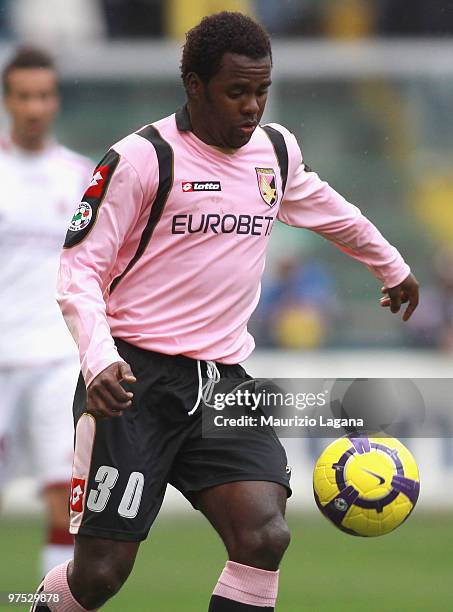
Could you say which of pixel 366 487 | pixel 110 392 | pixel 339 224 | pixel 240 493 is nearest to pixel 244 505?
pixel 240 493

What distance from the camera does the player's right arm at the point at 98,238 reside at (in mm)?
4617

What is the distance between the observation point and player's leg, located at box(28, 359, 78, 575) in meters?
6.83

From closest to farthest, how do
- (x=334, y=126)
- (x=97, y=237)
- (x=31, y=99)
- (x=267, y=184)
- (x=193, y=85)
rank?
(x=97, y=237) → (x=193, y=85) → (x=267, y=184) → (x=31, y=99) → (x=334, y=126)

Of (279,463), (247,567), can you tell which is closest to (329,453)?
(279,463)

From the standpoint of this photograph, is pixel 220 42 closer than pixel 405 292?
Yes

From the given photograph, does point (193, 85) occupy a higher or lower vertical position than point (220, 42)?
lower

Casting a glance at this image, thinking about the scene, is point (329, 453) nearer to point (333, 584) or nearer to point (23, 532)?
point (333, 584)

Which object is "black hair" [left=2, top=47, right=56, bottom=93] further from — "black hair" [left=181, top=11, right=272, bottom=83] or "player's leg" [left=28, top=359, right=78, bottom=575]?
"black hair" [left=181, top=11, right=272, bottom=83]

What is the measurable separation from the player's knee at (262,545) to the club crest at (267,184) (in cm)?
113

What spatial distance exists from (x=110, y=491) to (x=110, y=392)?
0.53 m

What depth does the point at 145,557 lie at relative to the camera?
31.5 ft

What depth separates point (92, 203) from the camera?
4.77 m

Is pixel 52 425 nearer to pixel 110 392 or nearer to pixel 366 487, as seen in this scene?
pixel 366 487

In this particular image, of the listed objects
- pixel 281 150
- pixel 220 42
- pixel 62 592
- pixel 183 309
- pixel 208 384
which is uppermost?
pixel 220 42
